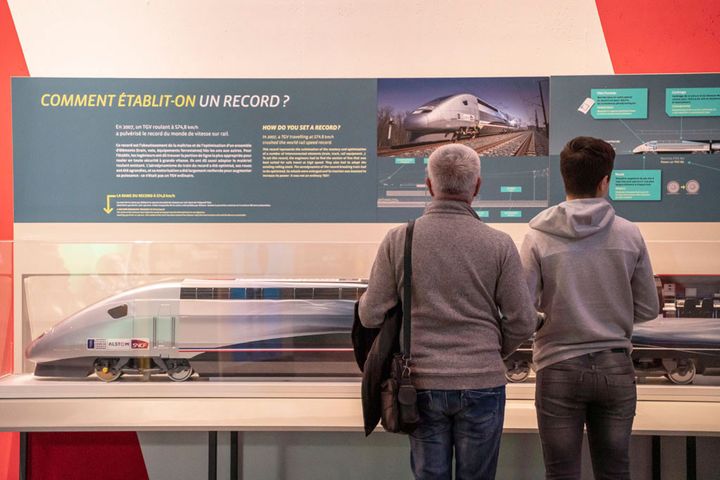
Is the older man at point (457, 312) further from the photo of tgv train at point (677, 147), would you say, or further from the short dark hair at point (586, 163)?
the photo of tgv train at point (677, 147)

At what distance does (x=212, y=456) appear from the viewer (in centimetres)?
284

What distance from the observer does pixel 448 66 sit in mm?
3145

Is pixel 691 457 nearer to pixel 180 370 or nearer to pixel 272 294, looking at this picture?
pixel 272 294

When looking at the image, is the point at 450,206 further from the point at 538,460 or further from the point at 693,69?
the point at 693,69

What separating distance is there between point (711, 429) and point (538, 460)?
0.79m

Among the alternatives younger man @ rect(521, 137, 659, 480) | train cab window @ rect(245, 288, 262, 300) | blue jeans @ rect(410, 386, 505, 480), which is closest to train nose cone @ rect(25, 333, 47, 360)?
train cab window @ rect(245, 288, 262, 300)

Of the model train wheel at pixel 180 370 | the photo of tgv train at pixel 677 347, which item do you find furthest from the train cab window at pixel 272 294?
the photo of tgv train at pixel 677 347

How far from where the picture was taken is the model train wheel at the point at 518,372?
2750mm

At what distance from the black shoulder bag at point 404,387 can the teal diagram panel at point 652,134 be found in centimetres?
141

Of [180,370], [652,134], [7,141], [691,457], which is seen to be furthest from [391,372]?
[7,141]

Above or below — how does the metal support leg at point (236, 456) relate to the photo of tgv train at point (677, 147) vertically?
below

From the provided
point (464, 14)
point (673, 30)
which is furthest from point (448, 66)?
→ point (673, 30)

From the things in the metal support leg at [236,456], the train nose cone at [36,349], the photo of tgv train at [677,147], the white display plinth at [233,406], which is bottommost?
the metal support leg at [236,456]

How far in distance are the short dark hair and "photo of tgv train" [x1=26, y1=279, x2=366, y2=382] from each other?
1.04 metres
